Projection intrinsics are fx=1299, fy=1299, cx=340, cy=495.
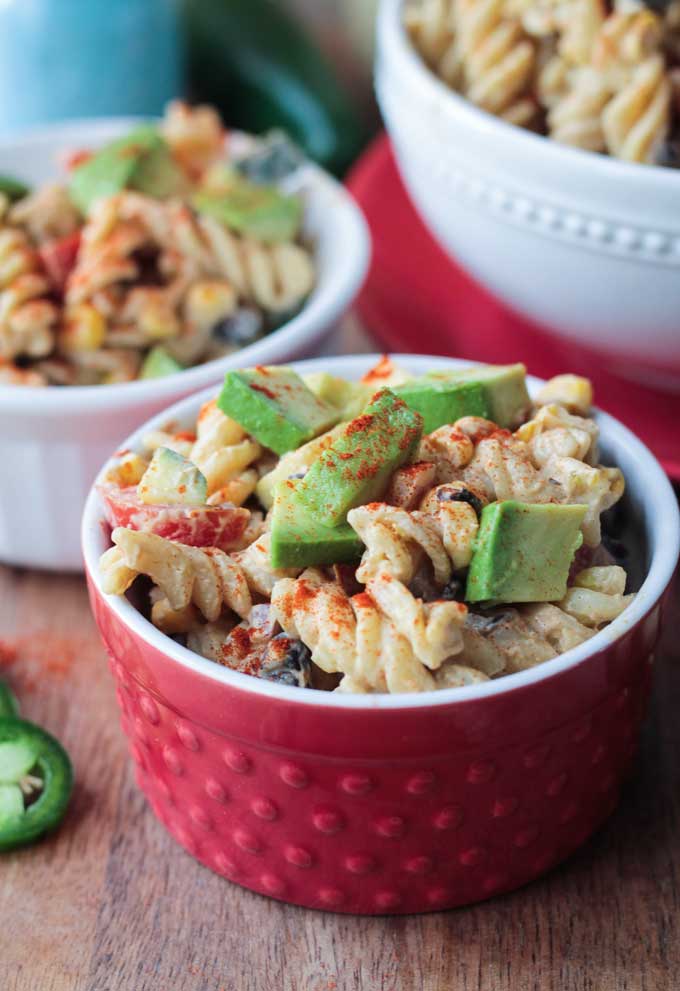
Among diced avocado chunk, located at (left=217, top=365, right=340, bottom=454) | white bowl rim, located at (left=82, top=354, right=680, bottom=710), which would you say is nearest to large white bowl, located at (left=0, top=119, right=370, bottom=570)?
white bowl rim, located at (left=82, top=354, right=680, bottom=710)

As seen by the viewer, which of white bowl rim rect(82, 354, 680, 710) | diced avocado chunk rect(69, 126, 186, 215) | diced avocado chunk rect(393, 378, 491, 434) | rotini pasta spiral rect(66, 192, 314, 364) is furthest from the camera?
diced avocado chunk rect(69, 126, 186, 215)

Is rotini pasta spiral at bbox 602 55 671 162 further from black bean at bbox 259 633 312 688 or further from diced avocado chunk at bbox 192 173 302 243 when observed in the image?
black bean at bbox 259 633 312 688

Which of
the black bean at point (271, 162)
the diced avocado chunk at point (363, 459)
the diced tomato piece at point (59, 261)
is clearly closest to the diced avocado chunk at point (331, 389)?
the diced avocado chunk at point (363, 459)

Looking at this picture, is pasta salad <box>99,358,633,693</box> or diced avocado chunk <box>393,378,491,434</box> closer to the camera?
pasta salad <box>99,358,633,693</box>

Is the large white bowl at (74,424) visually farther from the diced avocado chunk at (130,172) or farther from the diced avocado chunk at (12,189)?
the diced avocado chunk at (12,189)

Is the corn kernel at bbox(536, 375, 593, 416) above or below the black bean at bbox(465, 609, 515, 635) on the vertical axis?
above

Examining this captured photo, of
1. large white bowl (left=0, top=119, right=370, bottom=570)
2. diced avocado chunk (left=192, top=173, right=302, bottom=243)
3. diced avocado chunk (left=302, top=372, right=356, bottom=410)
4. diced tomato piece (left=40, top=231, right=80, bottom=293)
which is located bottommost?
large white bowl (left=0, top=119, right=370, bottom=570)
